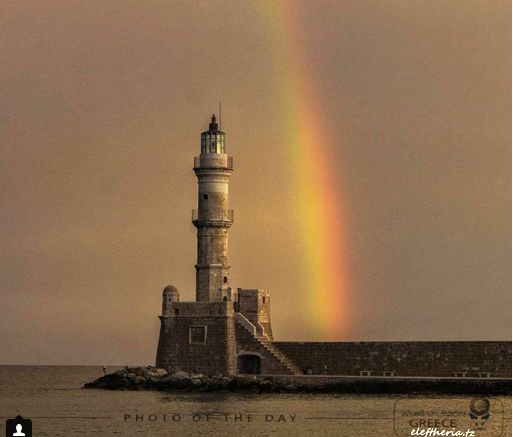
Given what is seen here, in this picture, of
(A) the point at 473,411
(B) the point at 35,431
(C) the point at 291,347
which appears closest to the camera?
(B) the point at 35,431

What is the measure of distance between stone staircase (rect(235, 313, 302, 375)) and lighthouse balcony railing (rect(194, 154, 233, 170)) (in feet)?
22.3

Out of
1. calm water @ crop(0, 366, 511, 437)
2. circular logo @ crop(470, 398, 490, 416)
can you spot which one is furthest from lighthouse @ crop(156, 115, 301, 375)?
circular logo @ crop(470, 398, 490, 416)

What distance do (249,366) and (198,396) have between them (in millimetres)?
5590

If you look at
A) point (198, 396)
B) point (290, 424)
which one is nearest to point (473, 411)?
point (290, 424)

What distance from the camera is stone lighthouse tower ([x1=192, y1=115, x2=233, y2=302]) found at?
5753 cm

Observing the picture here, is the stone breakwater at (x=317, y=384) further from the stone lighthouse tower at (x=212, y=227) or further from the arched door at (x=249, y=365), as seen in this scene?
the stone lighthouse tower at (x=212, y=227)

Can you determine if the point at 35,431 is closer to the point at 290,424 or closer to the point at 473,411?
the point at 290,424

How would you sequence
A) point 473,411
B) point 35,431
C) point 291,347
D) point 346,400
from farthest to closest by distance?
point 291,347, point 346,400, point 473,411, point 35,431

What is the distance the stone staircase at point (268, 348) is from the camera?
184 feet

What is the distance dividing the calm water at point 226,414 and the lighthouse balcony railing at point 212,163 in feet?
34.4

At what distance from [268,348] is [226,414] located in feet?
34.6

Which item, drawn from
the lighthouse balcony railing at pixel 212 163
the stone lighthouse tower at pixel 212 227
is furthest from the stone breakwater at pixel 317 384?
the lighthouse balcony railing at pixel 212 163

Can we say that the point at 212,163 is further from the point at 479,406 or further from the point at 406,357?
the point at 479,406

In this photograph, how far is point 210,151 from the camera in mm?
58750
